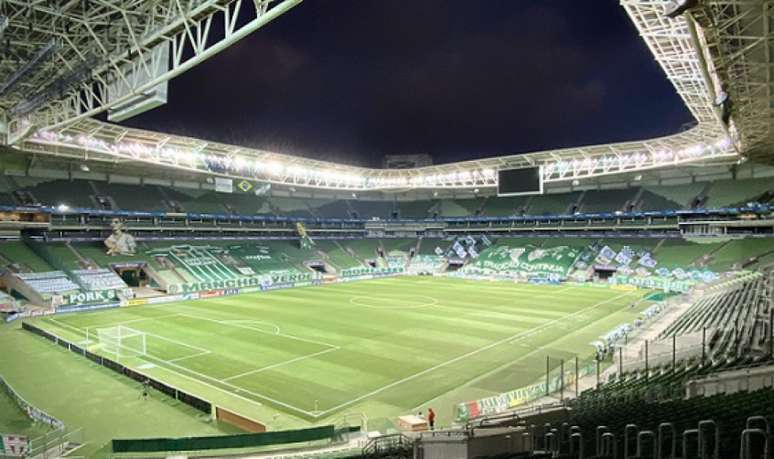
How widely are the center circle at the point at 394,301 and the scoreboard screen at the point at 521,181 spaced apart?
1704 cm

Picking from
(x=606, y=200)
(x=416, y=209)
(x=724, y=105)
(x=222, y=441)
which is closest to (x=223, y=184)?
(x=416, y=209)

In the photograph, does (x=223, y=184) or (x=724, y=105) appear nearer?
(x=724, y=105)

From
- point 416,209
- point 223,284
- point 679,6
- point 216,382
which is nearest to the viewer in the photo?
point 679,6

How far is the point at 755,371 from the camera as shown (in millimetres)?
12227

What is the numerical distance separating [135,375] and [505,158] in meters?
43.8

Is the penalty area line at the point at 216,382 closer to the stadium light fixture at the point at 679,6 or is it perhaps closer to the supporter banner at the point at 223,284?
the stadium light fixture at the point at 679,6

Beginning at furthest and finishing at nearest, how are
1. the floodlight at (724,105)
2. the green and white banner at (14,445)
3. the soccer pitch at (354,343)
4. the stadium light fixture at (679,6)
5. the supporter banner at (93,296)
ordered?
the supporter banner at (93,296) < the soccer pitch at (354,343) < the floodlight at (724,105) < the green and white banner at (14,445) < the stadium light fixture at (679,6)

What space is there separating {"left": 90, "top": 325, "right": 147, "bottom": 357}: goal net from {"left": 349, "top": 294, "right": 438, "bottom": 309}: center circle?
1739cm

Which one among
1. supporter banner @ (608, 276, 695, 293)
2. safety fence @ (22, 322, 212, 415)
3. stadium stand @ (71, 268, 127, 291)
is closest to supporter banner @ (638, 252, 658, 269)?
supporter banner @ (608, 276, 695, 293)

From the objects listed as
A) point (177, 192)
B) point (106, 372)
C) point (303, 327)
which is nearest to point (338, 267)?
point (177, 192)

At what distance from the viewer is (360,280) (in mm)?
59000

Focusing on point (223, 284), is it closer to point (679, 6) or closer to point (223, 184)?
point (223, 184)

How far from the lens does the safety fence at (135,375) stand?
17.4 m

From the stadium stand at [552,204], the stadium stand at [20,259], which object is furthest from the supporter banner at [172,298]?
the stadium stand at [552,204]
